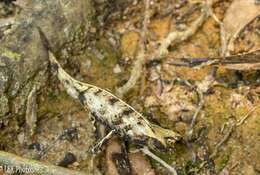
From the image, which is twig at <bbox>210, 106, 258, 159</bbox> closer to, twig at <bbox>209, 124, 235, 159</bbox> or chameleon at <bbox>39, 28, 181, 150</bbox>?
twig at <bbox>209, 124, 235, 159</bbox>

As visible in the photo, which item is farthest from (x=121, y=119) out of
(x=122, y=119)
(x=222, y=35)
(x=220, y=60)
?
(x=222, y=35)

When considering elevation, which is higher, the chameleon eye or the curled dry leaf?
the chameleon eye

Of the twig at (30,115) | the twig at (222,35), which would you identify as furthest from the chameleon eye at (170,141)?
the twig at (30,115)

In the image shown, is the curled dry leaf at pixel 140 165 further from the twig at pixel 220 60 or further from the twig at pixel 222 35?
the twig at pixel 222 35

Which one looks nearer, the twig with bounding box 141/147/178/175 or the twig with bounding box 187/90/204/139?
the twig with bounding box 141/147/178/175

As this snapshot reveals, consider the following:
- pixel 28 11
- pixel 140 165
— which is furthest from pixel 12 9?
pixel 140 165

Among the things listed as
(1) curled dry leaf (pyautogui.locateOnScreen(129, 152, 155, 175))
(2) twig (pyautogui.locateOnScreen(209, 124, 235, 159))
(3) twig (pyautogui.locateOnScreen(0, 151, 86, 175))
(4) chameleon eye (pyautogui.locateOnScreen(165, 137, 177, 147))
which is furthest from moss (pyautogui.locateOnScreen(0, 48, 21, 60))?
(2) twig (pyautogui.locateOnScreen(209, 124, 235, 159))

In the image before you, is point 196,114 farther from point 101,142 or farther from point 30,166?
point 30,166
